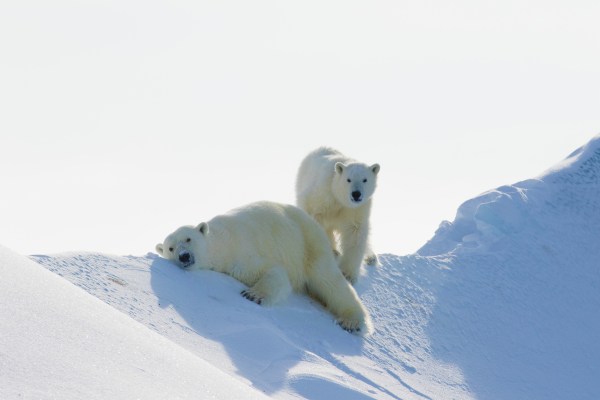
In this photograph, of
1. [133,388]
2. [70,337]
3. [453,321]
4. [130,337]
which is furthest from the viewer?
[453,321]

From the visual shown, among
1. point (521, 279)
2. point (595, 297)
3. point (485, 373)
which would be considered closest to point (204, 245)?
point (485, 373)

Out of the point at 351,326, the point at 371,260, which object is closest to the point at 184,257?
the point at 351,326

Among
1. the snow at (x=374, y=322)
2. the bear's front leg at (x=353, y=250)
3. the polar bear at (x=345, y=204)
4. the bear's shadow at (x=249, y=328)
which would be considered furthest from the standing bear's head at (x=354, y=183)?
the bear's shadow at (x=249, y=328)

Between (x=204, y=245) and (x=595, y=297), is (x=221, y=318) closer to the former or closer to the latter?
(x=204, y=245)

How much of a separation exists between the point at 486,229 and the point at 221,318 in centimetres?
559

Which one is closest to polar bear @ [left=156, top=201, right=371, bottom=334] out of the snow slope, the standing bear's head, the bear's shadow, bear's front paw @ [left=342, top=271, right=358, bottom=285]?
the bear's shadow

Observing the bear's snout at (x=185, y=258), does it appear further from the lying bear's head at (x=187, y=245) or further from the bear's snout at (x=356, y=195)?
the bear's snout at (x=356, y=195)

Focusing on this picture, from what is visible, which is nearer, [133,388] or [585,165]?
[133,388]

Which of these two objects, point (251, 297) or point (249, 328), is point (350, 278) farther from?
point (249, 328)

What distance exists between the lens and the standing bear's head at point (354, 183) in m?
10.1

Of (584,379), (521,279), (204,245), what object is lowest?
(584,379)

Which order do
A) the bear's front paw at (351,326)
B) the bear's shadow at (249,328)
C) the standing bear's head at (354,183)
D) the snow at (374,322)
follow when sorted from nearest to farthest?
the snow at (374,322) < the bear's shadow at (249,328) < the bear's front paw at (351,326) < the standing bear's head at (354,183)

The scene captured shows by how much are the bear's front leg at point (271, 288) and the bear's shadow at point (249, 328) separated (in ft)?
0.25

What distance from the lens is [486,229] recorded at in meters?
12.4
